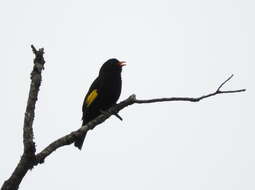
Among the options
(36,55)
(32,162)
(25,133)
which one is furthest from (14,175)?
(36,55)

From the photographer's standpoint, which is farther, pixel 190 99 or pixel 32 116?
pixel 190 99

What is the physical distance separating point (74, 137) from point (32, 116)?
14.6 inches

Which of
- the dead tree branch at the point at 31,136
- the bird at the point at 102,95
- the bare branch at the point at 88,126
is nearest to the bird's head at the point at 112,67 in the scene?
the bird at the point at 102,95

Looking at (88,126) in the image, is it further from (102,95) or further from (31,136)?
(102,95)

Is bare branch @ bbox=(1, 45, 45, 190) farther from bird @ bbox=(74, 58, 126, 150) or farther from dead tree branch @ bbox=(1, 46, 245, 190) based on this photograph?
bird @ bbox=(74, 58, 126, 150)

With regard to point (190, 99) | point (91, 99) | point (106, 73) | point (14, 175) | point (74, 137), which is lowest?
point (14, 175)

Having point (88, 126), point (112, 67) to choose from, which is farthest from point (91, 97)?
point (88, 126)

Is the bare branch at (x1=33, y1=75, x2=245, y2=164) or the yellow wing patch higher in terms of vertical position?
the yellow wing patch

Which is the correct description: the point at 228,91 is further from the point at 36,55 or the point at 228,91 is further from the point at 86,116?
the point at 86,116

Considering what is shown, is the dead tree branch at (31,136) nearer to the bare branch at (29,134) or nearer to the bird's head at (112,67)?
the bare branch at (29,134)

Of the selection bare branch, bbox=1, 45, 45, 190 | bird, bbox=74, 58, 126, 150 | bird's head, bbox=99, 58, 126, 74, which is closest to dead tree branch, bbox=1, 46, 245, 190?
bare branch, bbox=1, 45, 45, 190

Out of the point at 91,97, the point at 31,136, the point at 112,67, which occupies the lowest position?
the point at 31,136

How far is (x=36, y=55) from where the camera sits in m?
3.56

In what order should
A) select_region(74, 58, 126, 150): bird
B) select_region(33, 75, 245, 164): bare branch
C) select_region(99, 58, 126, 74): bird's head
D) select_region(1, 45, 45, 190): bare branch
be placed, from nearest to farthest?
select_region(1, 45, 45, 190): bare branch
select_region(33, 75, 245, 164): bare branch
select_region(74, 58, 126, 150): bird
select_region(99, 58, 126, 74): bird's head
